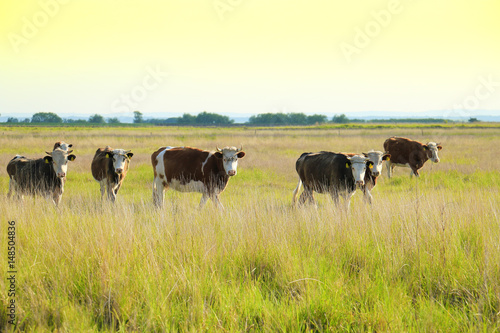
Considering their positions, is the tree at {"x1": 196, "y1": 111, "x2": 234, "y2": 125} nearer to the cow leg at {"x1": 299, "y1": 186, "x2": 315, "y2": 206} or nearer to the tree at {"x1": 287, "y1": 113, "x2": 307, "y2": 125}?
the tree at {"x1": 287, "y1": 113, "x2": 307, "y2": 125}

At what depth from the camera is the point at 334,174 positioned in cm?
945

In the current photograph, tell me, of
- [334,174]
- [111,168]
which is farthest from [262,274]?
[111,168]

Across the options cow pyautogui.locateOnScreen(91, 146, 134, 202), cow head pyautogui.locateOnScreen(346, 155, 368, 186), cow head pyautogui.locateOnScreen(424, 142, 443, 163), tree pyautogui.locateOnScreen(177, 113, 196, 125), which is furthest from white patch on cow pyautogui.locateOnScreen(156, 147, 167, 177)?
tree pyautogui.locateOnScreen(177, 113, 196, 125)

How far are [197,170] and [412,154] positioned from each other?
33.4 ft

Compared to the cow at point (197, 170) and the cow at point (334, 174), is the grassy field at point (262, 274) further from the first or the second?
the cow at point (197, 170)

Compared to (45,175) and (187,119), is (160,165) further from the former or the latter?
(187,119)

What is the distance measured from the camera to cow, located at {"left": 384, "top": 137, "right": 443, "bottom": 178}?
16.6 metres

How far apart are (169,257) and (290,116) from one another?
146m

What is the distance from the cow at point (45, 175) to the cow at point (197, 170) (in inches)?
87.2

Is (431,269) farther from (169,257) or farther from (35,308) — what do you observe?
(35,308)

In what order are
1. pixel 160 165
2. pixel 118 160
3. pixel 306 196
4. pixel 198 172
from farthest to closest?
pixel 160 165
pixel 118 160
pixel 306 196
pixel 198 172

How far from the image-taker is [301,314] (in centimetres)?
376

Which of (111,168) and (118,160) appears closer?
(118,160)

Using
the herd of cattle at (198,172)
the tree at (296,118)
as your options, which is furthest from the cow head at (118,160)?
the tree at (296,118)
